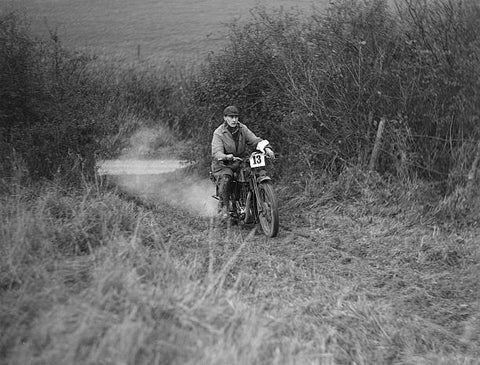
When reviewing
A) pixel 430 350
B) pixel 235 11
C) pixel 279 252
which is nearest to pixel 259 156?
pixel 279 252

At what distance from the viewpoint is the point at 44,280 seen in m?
4.71

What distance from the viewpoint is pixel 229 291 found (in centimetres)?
486

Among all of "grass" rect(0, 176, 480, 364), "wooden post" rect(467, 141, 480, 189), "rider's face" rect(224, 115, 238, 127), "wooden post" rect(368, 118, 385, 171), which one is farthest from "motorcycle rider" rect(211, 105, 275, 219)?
"wooden post" rect(467, 141, 480, 189)

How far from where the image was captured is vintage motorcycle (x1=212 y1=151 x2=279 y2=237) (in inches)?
336

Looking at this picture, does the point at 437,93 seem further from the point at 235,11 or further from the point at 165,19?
the point at 165,19

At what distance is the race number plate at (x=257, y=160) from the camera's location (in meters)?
8.76

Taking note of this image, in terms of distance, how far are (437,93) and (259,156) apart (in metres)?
3.02

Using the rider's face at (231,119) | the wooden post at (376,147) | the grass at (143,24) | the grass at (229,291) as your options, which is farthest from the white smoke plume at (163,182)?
the grass at (143,24)

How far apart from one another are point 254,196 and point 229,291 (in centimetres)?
425

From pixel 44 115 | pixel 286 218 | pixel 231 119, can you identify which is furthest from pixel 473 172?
pixel 44 115

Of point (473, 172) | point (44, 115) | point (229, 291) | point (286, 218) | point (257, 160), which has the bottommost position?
point (286, 218)

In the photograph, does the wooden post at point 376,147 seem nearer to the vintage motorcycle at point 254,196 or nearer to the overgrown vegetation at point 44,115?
the vintage motorcycle at point 254,196

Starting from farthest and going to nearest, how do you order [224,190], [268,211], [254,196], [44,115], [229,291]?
[44,115] → [224,190] → [254,196] → [268,211] → [229,291]

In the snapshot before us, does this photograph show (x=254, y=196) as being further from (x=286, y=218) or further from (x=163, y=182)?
(x=163, y=182)
